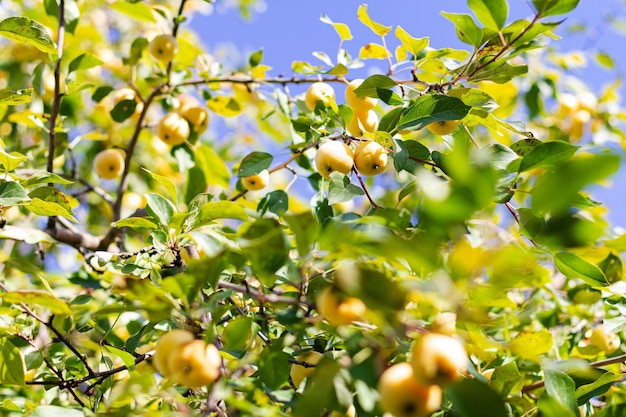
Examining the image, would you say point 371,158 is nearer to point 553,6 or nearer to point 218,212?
point 218,212

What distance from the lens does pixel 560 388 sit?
0.82 meters

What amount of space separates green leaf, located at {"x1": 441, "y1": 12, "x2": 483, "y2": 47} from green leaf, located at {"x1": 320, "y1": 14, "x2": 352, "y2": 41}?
47 cm

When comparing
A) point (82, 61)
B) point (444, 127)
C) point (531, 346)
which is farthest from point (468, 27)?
point (82, 61)

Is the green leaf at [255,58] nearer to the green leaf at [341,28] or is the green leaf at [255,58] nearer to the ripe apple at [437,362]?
the green leaf at [341,28]

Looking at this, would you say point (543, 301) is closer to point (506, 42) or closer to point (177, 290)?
point (506, 42)

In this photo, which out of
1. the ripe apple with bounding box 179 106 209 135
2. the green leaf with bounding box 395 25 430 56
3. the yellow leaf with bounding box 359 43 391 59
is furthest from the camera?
the ripe apple with bounding box 179 106 209 135

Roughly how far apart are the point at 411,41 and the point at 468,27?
6.8 inches

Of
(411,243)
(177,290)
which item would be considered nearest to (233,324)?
(177,290)

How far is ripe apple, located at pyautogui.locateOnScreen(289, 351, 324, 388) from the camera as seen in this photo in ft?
3.10

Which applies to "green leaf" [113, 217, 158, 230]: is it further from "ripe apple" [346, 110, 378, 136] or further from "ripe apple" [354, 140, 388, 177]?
"ripe apple" [346, 110, 378, 136]

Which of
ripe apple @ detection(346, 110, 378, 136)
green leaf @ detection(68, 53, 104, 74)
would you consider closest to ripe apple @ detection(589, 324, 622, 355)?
ripe apple @ detection(346, 110, 378, 136)

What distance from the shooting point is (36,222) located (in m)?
2.58

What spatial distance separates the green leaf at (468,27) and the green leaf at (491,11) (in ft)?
0.21

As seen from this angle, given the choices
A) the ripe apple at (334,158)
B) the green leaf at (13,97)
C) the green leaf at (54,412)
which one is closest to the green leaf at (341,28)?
the ripe apple at (334,158)
